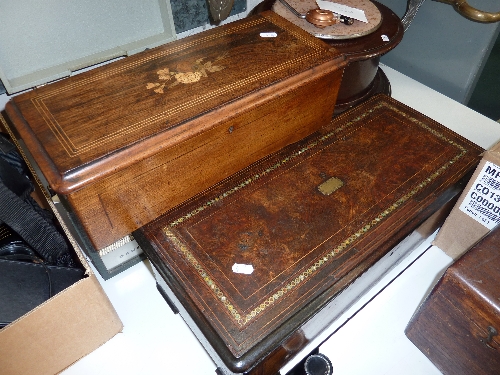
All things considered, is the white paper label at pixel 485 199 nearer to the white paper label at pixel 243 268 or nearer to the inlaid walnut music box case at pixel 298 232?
the inlaid walnut music box case at pixel 298 232

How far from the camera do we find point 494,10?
4.20 ft

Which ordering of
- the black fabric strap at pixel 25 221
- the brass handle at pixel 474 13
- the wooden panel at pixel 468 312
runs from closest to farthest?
the wooden panel at pixel 468 312 → the black fabric strap at pixel 25 221 → the brass handle at pixel 474 13

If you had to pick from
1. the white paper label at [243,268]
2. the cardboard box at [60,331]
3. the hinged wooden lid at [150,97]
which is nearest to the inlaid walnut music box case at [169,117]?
the hinged wooden lid at [150,97]

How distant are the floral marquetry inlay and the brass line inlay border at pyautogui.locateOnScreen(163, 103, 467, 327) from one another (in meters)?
0.29

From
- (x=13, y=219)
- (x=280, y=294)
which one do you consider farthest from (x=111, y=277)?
(x=280, y=294)

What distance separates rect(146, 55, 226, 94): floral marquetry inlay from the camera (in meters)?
0.93

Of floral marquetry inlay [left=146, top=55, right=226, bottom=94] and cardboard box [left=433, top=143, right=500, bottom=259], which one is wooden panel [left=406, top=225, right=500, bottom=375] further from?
floral marquetry inlay [left=146, top=55, right=226, bottom=94]

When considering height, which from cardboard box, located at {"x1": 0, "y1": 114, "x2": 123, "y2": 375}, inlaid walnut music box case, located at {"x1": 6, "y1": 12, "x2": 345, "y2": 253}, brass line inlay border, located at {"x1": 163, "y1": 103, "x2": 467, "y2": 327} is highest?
inlaid walnut music box case, located at {"x1": 6, "y1": 12, "x2": 345, "y2": 253}

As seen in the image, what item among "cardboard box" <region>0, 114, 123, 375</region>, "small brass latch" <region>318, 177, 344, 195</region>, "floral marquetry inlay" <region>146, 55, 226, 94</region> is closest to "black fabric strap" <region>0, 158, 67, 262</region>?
"cardboard box" <region>0, 114, 123, 375</region>

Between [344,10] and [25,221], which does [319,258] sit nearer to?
[25,221]

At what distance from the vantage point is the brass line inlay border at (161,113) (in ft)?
2.59

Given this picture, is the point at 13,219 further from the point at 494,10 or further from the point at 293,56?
the point at 494,10

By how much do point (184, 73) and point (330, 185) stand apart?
469 millimetres

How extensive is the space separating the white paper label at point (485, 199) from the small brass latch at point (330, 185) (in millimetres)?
330
